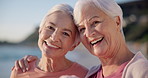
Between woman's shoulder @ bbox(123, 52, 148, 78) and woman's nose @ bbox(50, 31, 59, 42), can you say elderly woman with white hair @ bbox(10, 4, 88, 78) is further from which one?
woman's shoulder @ bbox(123, 52, 148, 78)

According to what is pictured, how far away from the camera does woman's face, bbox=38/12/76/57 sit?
1.45 meters

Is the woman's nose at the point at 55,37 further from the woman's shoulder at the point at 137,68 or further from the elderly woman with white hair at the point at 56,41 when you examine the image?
the woman's shoulder at the point at 137,68

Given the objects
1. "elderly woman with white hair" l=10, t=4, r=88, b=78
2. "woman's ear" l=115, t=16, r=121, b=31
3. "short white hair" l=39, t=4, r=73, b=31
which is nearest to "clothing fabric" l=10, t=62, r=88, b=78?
"elderly woman with white hair" l=10, t=4, r=88, b=78

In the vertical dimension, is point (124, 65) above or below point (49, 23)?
below

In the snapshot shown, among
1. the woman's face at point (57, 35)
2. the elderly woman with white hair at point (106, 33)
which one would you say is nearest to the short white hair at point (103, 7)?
the elderly woman with white hair at point (106, 33)

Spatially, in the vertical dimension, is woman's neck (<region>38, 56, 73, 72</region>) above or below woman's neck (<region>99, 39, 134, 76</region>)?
above

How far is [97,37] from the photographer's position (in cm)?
130

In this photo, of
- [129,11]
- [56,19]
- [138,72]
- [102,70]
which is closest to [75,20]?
[56,19]

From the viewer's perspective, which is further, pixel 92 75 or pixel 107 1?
pixel 92 75

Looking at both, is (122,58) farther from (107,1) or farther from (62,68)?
(62,68)

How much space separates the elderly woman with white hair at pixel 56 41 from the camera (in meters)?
1.45

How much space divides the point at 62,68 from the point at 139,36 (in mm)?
A: 16989

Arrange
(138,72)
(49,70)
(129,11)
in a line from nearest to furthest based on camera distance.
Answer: (138,72)
(49,70)
(129,11)

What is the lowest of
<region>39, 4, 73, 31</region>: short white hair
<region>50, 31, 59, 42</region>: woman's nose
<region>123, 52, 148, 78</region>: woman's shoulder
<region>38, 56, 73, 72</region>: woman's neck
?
<region>123, 52, 148, 78</region>: woman's shoulder
